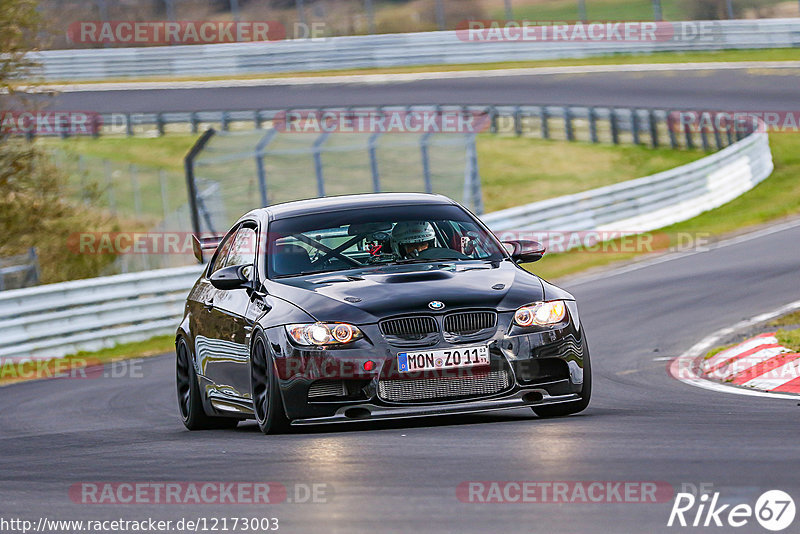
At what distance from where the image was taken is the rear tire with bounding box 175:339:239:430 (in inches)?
400

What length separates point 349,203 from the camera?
947cm

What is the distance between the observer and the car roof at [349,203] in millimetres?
9430

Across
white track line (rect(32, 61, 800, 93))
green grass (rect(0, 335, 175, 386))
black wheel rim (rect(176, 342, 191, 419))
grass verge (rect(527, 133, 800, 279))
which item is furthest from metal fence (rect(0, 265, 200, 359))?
white track line (rect(32, 61, 800, 93))

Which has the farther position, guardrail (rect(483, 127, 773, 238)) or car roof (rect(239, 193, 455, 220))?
guardrail (rect(483, 127, 773, 238))

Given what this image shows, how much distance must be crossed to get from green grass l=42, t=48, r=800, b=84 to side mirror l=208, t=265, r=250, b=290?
1308 inches

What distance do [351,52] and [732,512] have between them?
42.5 meters

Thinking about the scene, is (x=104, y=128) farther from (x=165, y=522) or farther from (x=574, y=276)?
(x=165, y=522)

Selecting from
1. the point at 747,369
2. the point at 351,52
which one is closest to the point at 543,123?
the point at 351,52

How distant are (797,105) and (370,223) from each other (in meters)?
27.2

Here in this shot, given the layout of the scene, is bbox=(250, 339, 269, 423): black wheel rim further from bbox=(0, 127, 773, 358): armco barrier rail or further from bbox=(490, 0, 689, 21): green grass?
bbox=(490, 0, 689, 21): green grass

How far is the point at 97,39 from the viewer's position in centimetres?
4925

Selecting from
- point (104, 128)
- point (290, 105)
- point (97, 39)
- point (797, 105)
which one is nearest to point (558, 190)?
point (797, 105)

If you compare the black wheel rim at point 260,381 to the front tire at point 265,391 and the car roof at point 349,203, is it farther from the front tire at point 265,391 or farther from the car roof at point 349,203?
the car roof at point 349,203

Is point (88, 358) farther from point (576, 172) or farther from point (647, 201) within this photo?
point (576, 172)
